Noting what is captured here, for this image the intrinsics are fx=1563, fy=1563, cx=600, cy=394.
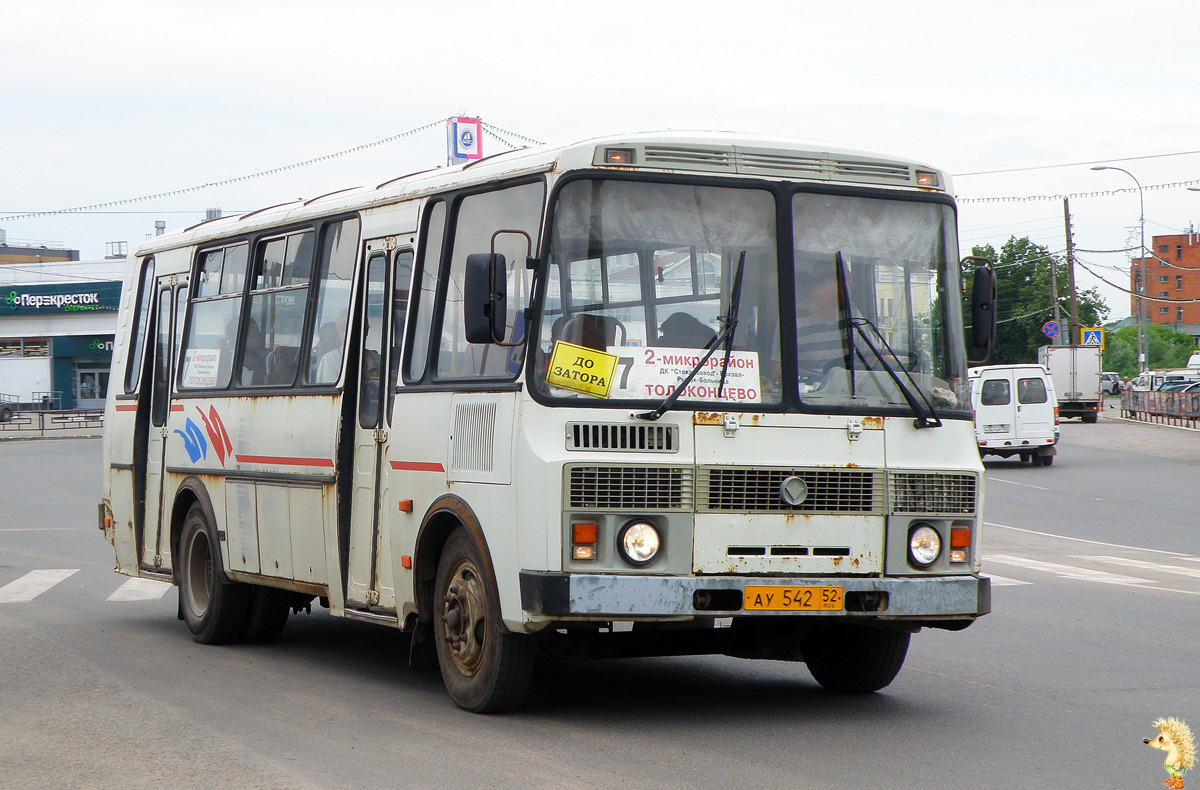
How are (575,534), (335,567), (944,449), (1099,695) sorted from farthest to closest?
(335,567), (1099,695), (944,449), (575,534)

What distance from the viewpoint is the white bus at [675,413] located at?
7.18 m

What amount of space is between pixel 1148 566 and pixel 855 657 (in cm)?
992

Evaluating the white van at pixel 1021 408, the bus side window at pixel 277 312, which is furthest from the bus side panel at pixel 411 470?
the white van at pixel 1021 408

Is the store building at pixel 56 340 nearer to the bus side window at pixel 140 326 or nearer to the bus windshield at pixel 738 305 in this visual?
the bus side window at pixel 140 326

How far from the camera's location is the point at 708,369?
736cm

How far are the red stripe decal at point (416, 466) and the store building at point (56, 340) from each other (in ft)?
228

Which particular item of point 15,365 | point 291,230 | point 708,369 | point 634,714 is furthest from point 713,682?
point 15,365

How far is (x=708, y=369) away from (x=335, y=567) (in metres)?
A: 3.09

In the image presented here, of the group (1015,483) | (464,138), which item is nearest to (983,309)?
(1015,483)

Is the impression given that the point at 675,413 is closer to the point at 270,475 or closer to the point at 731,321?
the point at 731,321

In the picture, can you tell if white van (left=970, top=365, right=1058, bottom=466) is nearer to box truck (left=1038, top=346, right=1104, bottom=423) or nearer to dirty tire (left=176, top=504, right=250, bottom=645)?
box truck (left=1038, top=346, right=1104, bottom=423)

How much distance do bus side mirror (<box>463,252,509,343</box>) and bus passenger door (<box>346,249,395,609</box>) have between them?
176 centimetres

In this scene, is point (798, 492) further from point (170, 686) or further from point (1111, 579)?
point (1111, 579)

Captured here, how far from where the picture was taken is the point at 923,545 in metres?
7.61
